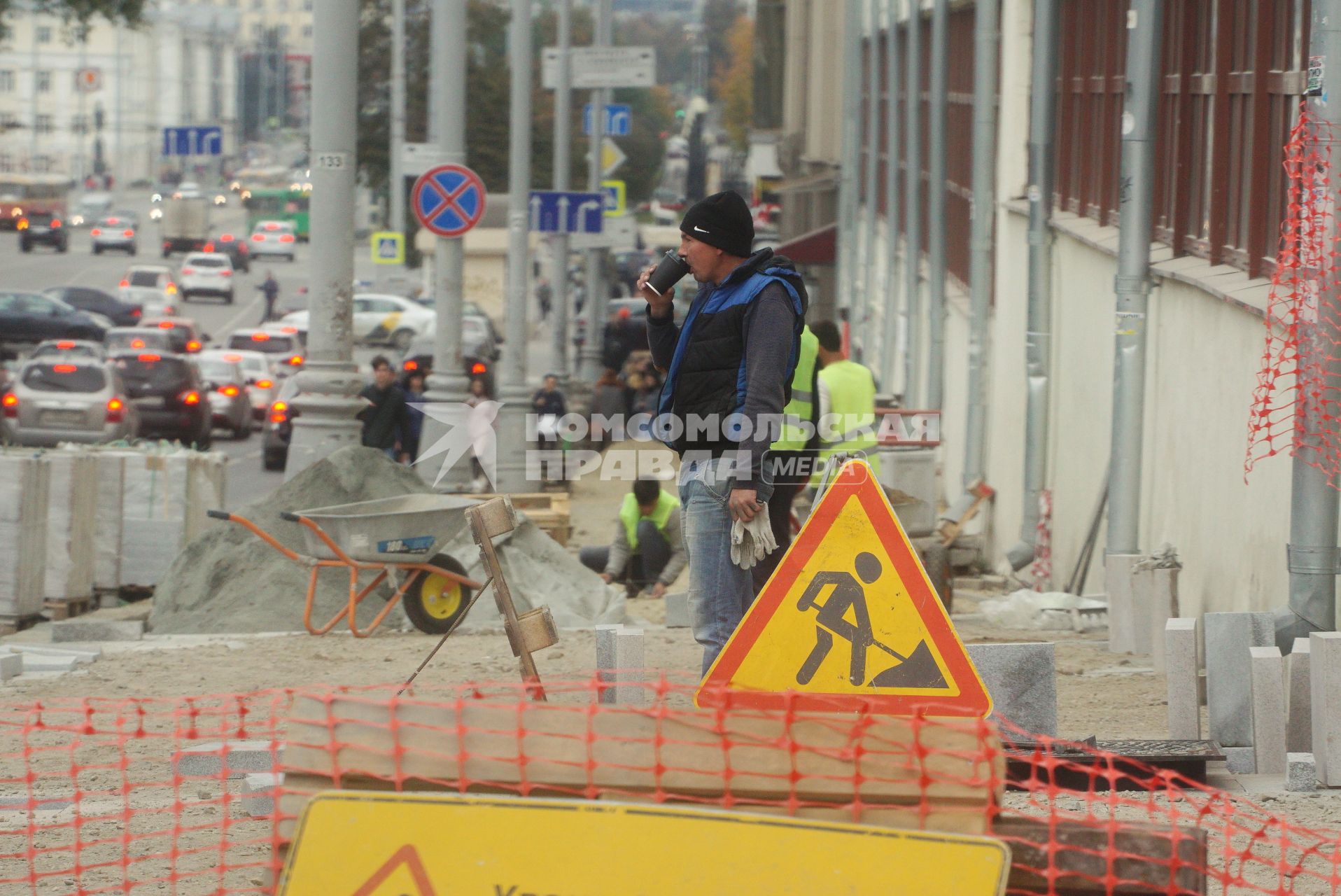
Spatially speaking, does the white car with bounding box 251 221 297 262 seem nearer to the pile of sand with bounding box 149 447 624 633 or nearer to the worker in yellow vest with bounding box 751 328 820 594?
the pile of sand with bounding box 149 447 624 633

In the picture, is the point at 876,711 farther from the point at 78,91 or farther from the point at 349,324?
the point at 78,91

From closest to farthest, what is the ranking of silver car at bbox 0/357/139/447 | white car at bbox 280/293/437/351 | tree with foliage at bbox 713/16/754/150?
silver car at bbox 0/357/139/447, white car at bbox 280/293/437/351, tree with foliage at bbox 713/16/754/150

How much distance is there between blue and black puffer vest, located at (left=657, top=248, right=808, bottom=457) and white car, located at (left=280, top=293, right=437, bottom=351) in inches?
1745

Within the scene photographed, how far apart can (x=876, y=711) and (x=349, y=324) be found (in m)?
9.20

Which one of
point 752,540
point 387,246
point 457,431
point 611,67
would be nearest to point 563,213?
point 611,67

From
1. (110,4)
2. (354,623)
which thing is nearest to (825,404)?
(354,623)

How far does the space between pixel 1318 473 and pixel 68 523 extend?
8042mm

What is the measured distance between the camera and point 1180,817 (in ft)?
19.8

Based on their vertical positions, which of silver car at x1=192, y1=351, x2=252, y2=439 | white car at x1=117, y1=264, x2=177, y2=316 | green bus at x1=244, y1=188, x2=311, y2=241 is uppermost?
green bus at x1=244, y1=188, x2=311, y2=241

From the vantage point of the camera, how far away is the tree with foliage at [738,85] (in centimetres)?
11900

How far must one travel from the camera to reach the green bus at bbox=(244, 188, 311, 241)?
9450 cm

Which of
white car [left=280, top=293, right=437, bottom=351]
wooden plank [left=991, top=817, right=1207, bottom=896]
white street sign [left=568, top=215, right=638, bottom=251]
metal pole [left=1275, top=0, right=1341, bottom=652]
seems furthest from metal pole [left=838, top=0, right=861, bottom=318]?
wooden plank [left=991, top=817, right=1207, bottom=896]

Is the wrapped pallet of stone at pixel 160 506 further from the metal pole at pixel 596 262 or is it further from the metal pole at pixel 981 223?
the metal pole at pixel 596 262

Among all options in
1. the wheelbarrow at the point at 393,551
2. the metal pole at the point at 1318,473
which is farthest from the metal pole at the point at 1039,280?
the metal pole at the point at 1318,473
